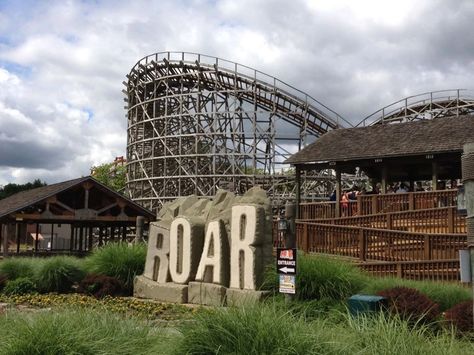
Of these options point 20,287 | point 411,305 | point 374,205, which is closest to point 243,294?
point 411,305

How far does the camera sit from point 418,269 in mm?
14211

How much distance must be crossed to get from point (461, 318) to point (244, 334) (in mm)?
3785

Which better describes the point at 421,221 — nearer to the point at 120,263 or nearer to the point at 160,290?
the point at 160,290

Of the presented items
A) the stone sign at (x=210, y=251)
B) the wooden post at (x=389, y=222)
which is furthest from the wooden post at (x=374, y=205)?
the stone sign at (x=210, y=251)

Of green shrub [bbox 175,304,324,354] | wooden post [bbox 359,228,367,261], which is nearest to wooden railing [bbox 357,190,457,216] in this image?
wooden post [bbox 359,228,367,261]

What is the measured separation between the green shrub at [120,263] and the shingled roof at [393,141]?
32.8 feet

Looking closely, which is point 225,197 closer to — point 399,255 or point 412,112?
point 399,255

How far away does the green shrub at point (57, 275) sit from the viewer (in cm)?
1585

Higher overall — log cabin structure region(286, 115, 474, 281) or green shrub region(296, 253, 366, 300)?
log cabin structure region(286, 115, 474, 281)

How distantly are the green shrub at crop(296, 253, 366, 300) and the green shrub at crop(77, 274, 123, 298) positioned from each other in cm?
568

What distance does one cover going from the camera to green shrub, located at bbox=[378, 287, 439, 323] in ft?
27.0

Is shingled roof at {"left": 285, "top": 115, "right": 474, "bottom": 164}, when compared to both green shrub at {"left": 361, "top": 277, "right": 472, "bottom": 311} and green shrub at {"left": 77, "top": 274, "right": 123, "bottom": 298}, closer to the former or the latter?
green shrub at {"left": 361, "top": 277, "right": 472, "bottom": 311}

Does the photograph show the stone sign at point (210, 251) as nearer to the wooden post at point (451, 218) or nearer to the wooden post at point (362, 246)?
the wooden post at point (362, 246)

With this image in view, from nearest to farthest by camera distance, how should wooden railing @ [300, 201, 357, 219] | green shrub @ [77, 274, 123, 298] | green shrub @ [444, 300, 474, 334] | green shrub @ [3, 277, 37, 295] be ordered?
1. green shrub @ [444, 300, 474, 334]
2. green shrub @ [77, 274, 123, 298]
3. green shrub @ [3, 277, 37, 295]
4. wooden railing @ [300, 201, 357, 219]
